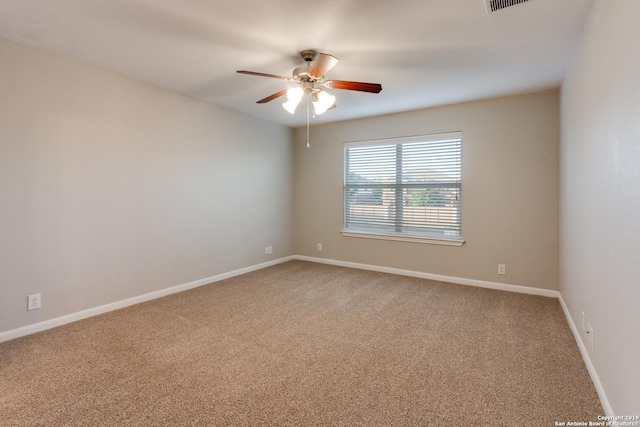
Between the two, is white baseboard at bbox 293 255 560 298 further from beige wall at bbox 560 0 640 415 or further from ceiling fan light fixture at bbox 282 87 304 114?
ceiling fan light fixture at bbox 282 87 304 114

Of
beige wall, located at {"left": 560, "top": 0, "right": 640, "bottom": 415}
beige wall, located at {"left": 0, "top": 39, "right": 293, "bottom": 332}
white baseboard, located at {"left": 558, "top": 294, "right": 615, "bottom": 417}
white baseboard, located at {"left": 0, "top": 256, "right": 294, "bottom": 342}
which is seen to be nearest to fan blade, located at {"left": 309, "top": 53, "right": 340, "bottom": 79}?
beige wall, located at {"left": 560, "top": 0, "right": 640, "bottom": 415}

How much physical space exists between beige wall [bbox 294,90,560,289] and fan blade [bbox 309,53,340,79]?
7.57 ft

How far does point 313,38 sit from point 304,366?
241cm

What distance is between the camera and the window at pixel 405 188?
164 inches

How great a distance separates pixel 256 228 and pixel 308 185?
123 centimetres

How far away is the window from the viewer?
4168 millimetres

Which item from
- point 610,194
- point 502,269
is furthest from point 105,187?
point 502,269

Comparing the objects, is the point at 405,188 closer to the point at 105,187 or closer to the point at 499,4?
the point at 499,4

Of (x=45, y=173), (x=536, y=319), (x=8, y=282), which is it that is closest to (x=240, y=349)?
(x=8, y=282)

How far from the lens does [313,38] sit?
2377mm

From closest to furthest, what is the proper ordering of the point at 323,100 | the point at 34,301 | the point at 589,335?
the point at 589,335 < the point at 34,301 < the point at 323,100

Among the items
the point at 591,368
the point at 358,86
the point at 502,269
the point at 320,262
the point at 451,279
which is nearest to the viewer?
the point at 591,368

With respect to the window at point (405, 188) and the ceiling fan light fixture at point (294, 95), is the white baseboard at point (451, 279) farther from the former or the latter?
the ceiling fan light fixture at point (294, 95)

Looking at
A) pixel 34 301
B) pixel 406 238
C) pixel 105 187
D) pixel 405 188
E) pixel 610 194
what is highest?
pixel 405 188
